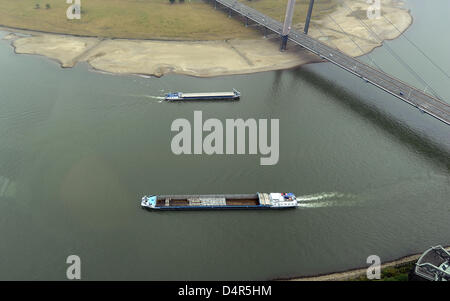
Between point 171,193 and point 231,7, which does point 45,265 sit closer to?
point 171,193

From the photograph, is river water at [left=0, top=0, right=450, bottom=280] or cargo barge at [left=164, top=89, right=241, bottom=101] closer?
river water at [left=0, top=0, right=450, bottom=280]

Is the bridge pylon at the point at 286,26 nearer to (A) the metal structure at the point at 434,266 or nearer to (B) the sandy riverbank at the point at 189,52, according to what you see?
(B) the sandy riverbank at the point at 189,52

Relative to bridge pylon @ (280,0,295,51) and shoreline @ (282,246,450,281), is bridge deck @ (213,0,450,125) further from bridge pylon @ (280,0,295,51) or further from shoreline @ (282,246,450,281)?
shoreline @ (282,246,450,281)

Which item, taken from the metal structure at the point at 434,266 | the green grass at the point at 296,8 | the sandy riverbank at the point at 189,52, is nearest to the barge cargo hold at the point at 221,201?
the metal structure at the point at 434,266

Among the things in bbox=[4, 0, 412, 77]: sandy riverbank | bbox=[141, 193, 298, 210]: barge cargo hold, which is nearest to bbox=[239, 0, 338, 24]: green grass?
bbox=[4, 0, 412, 77]: sandy riverbank

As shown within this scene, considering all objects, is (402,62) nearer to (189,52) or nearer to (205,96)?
(205,96)

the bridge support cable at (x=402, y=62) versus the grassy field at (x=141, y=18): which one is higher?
the grassy field at (x=141, y=18)
